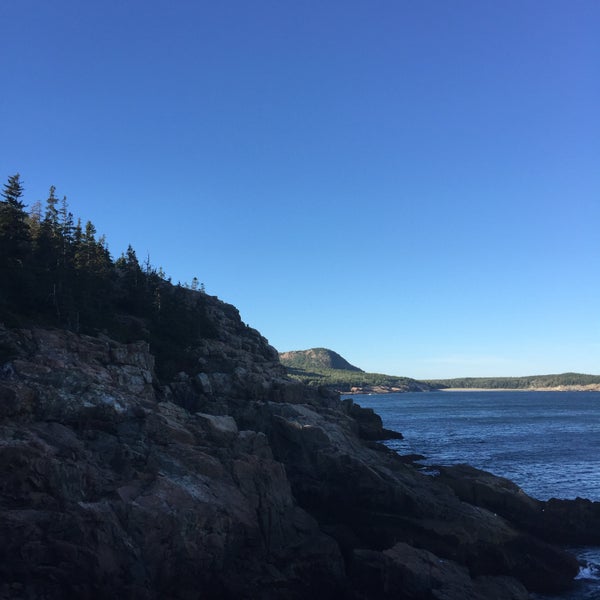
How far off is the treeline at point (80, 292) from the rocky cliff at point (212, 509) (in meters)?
4.62

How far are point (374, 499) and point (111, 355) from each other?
21784 millimetres

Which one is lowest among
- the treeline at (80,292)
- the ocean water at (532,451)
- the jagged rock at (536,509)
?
the ocean water at (532,451)

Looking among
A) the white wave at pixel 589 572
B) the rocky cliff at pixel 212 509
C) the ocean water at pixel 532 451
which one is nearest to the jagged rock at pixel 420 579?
the rocky cliff at pixel 212 509

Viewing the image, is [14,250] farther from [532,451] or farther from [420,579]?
[532,451]

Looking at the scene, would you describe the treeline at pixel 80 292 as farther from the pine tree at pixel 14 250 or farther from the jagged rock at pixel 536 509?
the jagged rock at pixel 536 509

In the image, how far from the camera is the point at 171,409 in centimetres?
3073

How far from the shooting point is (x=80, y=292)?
1775 inches

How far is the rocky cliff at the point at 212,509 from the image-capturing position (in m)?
18.9

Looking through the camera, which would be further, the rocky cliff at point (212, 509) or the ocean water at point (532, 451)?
the ocean water at point (532, 451)

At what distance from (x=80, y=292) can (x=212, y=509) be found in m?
29.8

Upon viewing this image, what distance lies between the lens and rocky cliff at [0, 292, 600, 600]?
18891mm

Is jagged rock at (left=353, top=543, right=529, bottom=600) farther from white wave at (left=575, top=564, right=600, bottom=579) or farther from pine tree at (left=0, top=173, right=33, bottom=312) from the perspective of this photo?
pine tree at (left=0, top=173, right=33, bottom=312)

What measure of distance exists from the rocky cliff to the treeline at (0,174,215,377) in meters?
4.62

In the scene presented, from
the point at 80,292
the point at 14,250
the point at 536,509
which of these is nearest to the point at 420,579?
the point at 536,509
